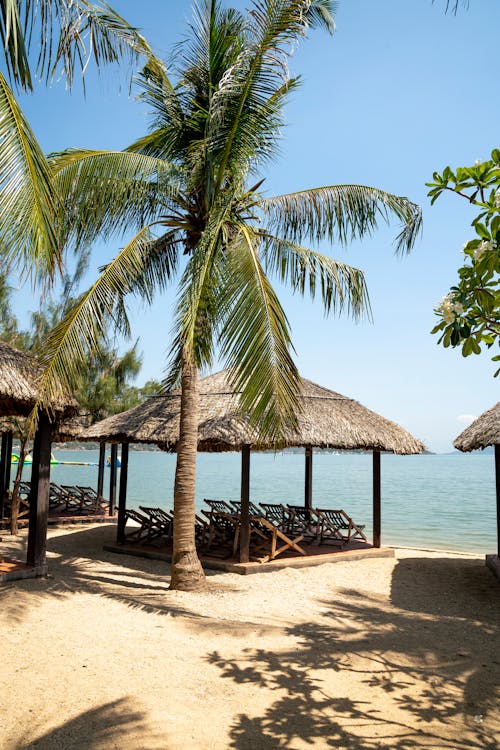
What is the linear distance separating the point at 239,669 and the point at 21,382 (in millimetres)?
4278

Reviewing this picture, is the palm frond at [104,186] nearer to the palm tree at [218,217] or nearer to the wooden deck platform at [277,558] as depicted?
the palm tree at [218,217]

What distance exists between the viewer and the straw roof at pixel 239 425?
9.59m

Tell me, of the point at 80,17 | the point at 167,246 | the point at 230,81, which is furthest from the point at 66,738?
the point at 167,246

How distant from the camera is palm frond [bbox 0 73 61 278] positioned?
3182 mm

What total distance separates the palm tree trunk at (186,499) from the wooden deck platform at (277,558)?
1560 millimetres

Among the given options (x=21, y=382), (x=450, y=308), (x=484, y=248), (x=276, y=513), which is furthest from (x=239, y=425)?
(x=484, y=248)

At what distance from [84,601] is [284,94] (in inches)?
258

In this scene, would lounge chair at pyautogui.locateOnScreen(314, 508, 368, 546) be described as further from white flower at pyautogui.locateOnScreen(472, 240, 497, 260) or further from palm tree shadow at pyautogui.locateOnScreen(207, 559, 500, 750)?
white flower at pyautogui.locateOnScreen(472, 240, 497, 260)

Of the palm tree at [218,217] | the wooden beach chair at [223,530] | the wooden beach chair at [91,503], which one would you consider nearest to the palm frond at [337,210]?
the palm tree at [218,217]

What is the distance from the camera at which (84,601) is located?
634 centimetres

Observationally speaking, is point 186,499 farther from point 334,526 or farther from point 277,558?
point 334,526

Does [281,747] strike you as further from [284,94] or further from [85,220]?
[284,94]

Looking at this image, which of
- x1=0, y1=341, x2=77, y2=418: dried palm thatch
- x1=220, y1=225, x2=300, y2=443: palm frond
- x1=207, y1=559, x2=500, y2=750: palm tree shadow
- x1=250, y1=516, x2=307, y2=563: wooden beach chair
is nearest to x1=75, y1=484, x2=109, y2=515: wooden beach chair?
→ x1=250, y1=516, x2=307, y2=563: wooden beach chair

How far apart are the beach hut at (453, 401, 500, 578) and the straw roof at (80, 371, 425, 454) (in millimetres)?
1318
